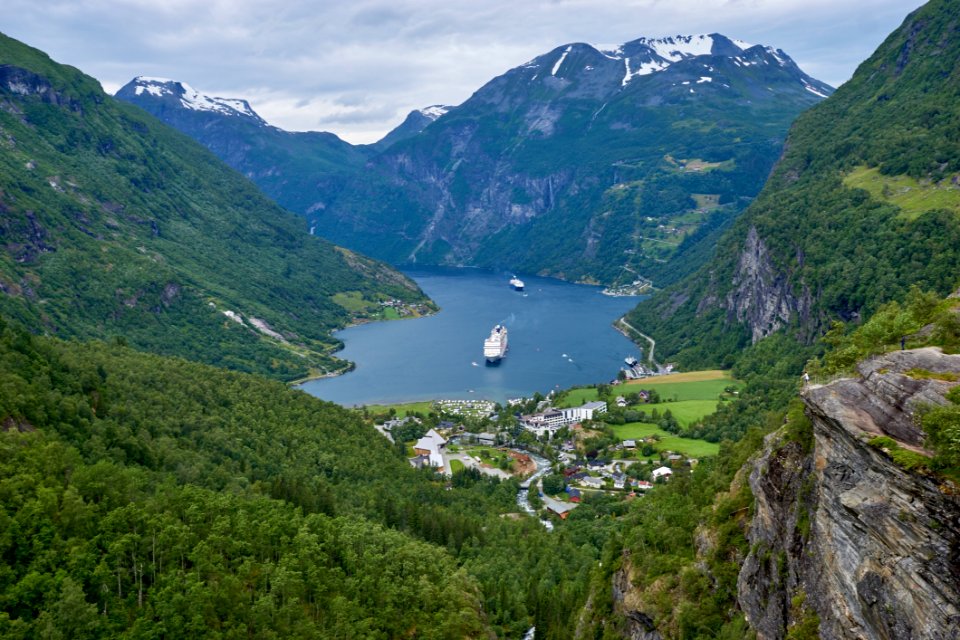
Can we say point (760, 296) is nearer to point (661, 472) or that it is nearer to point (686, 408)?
point (686, 408)

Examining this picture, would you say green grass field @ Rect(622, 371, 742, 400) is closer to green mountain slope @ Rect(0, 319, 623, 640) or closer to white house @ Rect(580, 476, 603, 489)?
white house @ Rect(580, 476, 603, 489)

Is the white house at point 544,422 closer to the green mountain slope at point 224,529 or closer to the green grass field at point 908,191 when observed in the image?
the green mountain slope at point 224,529

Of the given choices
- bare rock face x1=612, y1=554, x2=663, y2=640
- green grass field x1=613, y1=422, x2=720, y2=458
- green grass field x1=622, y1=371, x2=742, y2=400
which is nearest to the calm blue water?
green grass field x1=622, y1=371, x2=742, y2=400

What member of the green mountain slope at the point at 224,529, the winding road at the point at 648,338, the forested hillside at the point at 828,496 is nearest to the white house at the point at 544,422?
the forested hillside at the point at 828,496

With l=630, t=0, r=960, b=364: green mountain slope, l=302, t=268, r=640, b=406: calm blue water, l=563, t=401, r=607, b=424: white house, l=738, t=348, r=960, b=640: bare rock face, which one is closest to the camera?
l=738, t=348, r=960, b=640: bare rock face

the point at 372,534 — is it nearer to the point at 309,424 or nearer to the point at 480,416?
the point at 309,424

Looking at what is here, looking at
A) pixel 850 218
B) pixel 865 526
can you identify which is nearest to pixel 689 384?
pixel 850 218
